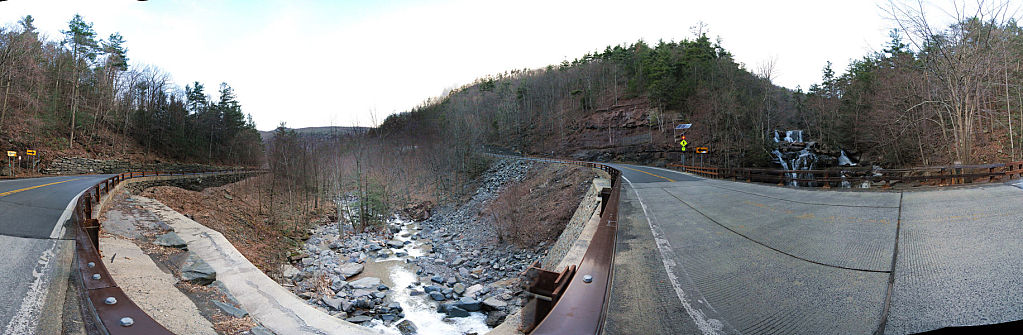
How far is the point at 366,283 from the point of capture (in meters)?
13.9

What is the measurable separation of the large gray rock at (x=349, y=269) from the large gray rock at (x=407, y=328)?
5362mm

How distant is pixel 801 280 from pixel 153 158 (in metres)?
52.6

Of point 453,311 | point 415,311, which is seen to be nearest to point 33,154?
point 415,311

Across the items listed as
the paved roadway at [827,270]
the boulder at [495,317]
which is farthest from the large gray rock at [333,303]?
the paved roadway at [827,270]

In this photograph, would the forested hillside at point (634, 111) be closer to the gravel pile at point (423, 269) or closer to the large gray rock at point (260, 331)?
the gravel pile at point (423, 269)

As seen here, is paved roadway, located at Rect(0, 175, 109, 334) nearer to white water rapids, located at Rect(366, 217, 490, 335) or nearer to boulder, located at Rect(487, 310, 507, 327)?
white water rapids, located at Rect(366, 217, 490, 335)

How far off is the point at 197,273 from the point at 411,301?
6176mm

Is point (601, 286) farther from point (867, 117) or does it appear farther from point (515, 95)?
point (515, 95)

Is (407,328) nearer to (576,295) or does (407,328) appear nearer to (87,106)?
(576,295)

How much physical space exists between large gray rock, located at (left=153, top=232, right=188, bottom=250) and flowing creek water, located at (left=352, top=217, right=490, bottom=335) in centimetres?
550

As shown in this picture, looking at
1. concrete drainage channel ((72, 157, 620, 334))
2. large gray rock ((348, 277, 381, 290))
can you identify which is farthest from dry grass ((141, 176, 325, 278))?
concrete drainage channel ((72, 157, 620, 334))

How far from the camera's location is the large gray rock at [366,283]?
13531 millimetres

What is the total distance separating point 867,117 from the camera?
69.5 ft

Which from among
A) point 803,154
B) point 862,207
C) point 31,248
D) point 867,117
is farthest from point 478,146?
point 862,207
